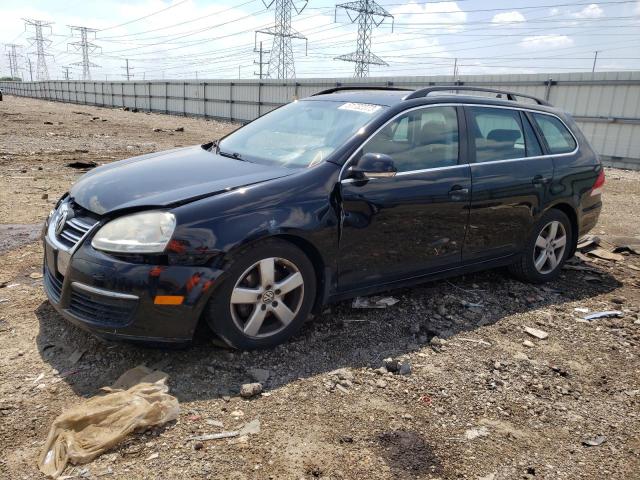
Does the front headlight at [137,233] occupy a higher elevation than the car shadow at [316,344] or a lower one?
higher

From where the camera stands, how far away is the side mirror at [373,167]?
3.50 metres

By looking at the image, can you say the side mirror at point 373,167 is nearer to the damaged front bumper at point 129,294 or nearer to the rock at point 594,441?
the damaged front bumper at point 129,294

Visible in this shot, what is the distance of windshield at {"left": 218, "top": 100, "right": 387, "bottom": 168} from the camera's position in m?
3.77

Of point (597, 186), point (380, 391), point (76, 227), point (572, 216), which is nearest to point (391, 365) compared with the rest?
point (380, 391)

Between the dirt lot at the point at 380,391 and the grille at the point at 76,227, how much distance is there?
2.24 feet

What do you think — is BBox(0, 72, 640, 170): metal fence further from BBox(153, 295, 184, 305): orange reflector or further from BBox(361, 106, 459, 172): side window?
BBox(153, 295, 184, 305): orange reflector

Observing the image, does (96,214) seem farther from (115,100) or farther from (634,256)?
(115,100)

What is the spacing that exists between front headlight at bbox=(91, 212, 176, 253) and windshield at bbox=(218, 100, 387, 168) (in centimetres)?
103

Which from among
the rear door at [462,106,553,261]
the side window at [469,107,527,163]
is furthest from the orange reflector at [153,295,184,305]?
the side window at [469,107,527,163]

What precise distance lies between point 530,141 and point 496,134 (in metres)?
0.47

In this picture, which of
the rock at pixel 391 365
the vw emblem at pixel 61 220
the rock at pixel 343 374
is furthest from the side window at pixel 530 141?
the vw emblem at pixel 61 220

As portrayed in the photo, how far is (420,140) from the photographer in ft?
13.3

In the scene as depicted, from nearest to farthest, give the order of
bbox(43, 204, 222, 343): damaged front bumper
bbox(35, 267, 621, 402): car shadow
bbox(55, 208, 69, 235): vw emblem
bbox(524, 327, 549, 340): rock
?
1. bbox(43, 204, 222, 343): damaged front bumper
2. bbox(35, 267, 621, 402): car shadow
3. bbox(55, 208, 69, 235): vw emblem
4. bbox(524, 327, 549, 340): rock

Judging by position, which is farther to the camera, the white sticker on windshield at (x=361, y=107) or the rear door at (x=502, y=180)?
the rear door at (x=502, y=180)
